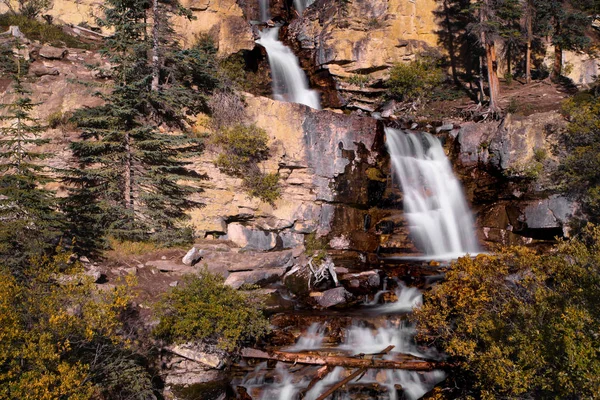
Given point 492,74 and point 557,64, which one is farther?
point 557,64

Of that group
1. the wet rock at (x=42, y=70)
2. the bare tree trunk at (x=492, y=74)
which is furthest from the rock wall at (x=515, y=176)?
the wet rock at (x=42, y=70)

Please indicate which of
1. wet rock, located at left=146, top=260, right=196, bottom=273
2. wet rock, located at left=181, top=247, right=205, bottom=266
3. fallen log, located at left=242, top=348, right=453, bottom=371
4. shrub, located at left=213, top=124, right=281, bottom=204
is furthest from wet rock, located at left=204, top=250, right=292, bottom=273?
fallen log, located at left=242, top=348, right=453, bottom=371

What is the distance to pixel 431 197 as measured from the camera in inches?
900

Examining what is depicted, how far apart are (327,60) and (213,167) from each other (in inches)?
638

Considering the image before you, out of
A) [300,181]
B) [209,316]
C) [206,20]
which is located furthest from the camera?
[206,20]

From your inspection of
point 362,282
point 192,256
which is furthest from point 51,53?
point 362,282

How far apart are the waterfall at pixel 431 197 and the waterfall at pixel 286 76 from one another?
25.1ft

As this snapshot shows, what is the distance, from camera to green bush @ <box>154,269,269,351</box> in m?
11.7

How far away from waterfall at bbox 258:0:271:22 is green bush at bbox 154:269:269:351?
26.6 m

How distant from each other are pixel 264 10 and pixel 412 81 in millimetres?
13792

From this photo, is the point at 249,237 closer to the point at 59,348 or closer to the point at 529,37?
the point at 59,348

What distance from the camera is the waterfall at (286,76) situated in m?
28.6

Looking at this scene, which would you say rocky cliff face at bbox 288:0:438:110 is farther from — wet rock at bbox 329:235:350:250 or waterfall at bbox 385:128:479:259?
wet rock at bbox 329:235:350:250

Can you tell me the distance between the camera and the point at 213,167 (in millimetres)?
19750
